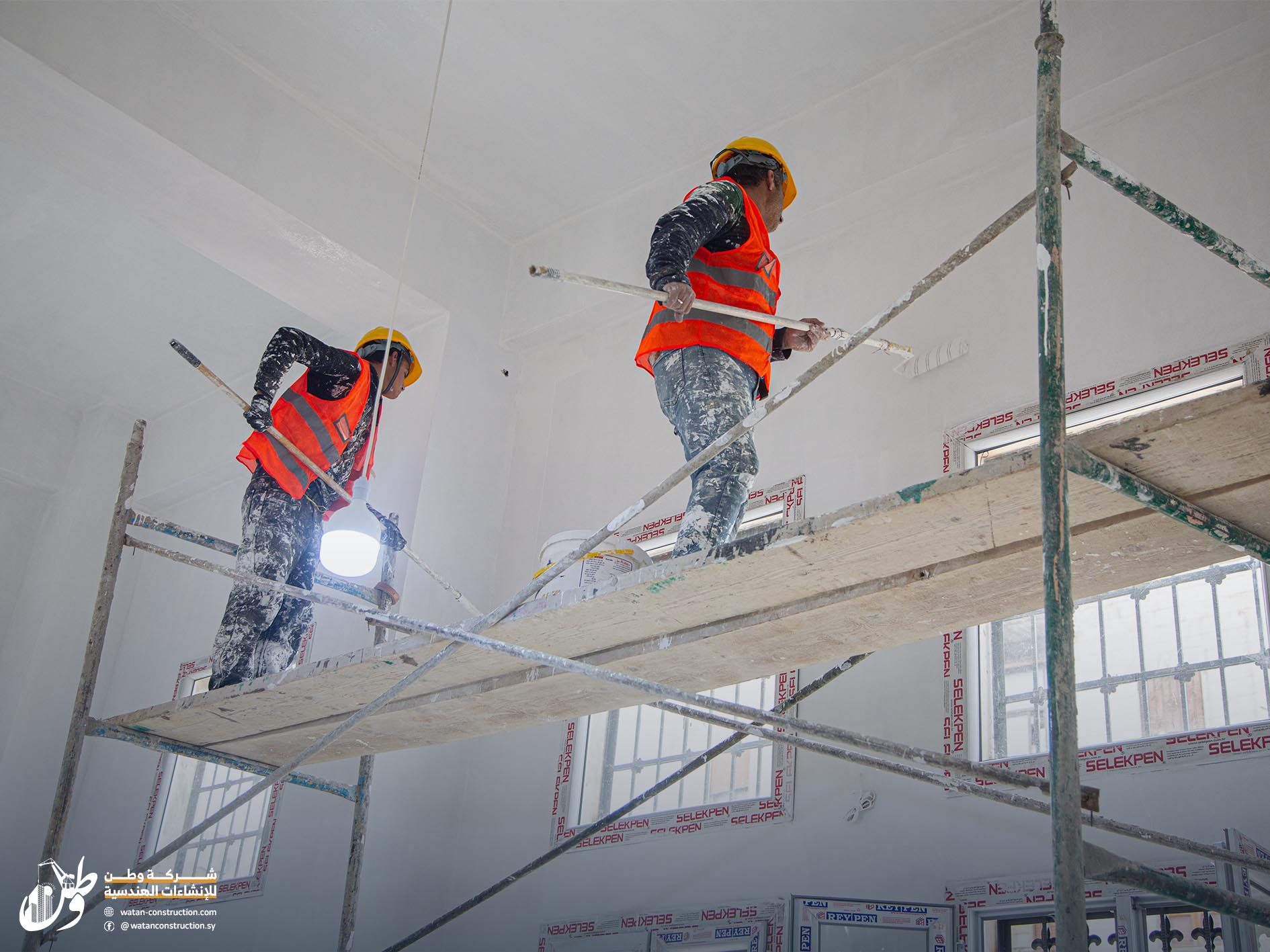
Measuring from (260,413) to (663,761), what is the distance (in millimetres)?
2629

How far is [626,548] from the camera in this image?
15.1 feet

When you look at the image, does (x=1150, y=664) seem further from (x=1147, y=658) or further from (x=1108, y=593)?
(x=1108, y=593)

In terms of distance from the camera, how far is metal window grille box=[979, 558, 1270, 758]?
174 inches

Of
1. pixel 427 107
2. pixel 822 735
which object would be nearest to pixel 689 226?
pixel 822 735

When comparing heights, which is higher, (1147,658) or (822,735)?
(1147,658)

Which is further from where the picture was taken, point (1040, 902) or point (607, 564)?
point (607, 564)

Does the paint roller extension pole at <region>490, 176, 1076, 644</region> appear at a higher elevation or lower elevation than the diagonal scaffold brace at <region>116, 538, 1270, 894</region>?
higher

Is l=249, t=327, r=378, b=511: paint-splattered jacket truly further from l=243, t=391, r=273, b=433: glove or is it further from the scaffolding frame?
the scaffolding frame

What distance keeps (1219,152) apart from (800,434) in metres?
2.18

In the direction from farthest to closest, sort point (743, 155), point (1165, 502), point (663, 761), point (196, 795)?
1. point (196, 795)
2. point (663, 761)
3. point (743, 155)
4. point (1165, 502)

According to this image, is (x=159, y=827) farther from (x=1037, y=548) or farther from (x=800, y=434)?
(x=1037, y=548)

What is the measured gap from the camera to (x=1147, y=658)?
464cm

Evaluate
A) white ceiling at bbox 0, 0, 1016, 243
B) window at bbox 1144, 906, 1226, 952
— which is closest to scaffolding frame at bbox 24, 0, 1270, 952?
window at bbox 1144, 906, 1226, 952

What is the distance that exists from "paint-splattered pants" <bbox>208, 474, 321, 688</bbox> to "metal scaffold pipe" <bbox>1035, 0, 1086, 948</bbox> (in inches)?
134
